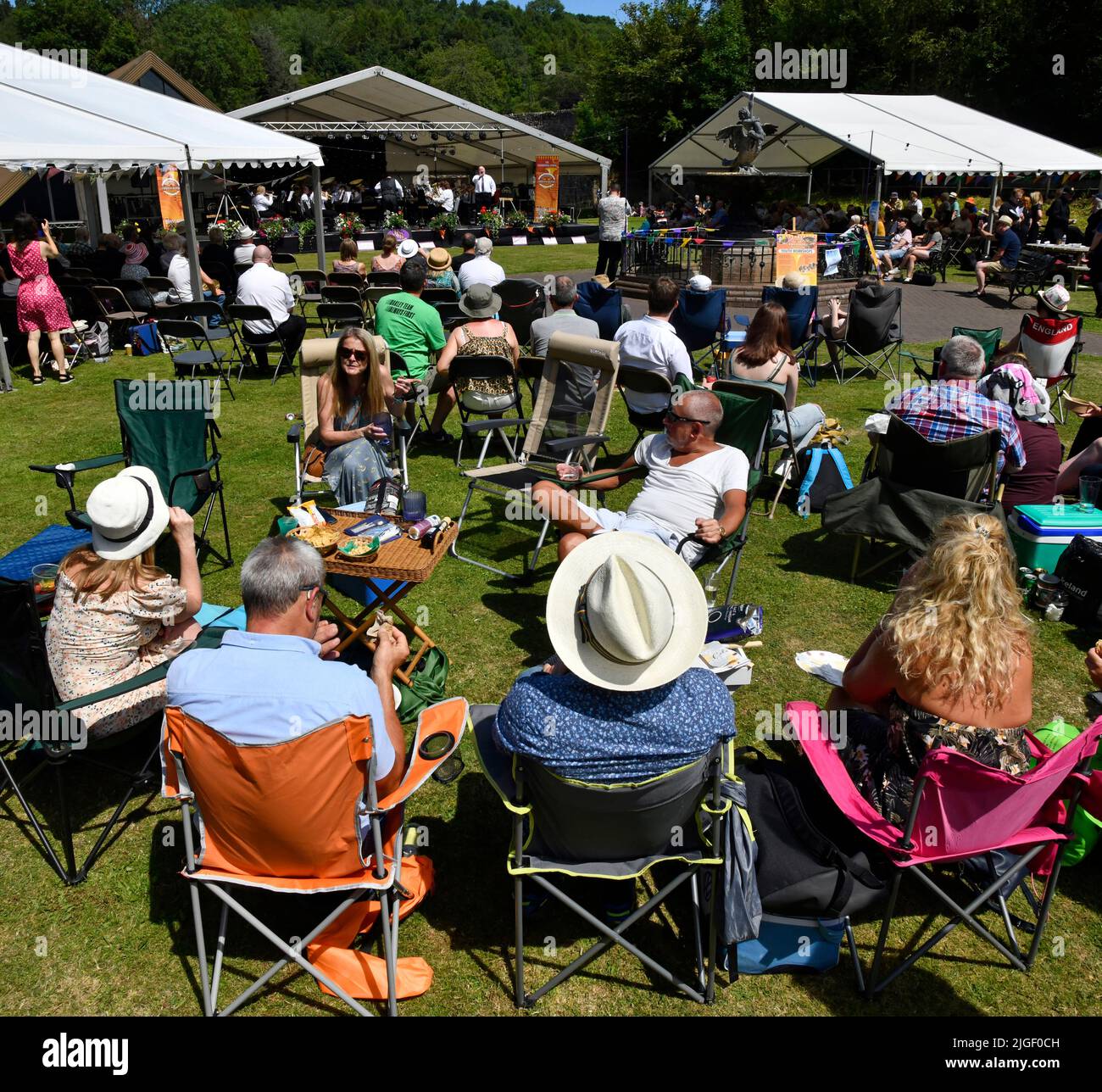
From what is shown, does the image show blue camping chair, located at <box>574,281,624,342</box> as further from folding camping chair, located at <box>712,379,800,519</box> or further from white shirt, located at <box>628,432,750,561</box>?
white shirt, located at <box>628,432,750,561</box>

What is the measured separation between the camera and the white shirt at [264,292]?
10.0m

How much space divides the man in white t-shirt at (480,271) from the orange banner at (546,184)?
56.1 ft

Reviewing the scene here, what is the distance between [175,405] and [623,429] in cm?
422

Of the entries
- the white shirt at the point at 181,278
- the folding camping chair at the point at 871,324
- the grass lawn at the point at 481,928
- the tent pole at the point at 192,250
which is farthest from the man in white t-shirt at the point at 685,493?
the white shirt at the point at 181,278

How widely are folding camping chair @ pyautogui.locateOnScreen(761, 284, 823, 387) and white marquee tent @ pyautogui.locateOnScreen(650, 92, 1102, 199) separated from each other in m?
10.1

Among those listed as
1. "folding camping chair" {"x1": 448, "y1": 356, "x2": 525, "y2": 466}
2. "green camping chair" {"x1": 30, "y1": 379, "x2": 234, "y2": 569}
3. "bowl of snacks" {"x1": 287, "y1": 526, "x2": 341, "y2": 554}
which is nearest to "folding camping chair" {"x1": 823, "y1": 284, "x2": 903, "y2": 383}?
"folding camping chair" {"x1": 448, "y1": 356, "x2": 525, "y2": 466}

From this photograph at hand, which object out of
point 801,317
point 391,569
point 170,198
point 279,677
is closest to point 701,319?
point 801,317

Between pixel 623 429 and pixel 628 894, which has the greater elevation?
pixel 623 429

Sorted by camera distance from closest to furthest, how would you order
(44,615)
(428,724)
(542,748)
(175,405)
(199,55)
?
(542,748), (428,724), (44,615), (175,405), (199,55)

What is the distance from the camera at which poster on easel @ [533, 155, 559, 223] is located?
26906 millimetres

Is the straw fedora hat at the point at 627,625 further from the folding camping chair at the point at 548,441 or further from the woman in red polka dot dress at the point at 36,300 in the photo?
the woman in red polka dot dress at the point at 36,300
